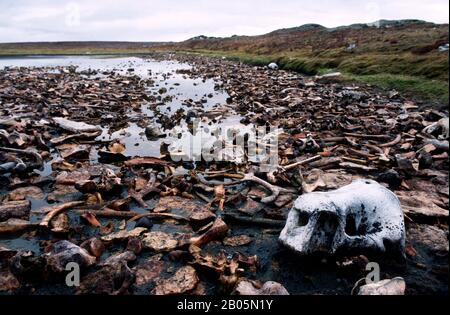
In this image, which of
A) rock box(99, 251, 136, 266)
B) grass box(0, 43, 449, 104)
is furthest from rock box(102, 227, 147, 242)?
grass box(0, 43, 449, 104)

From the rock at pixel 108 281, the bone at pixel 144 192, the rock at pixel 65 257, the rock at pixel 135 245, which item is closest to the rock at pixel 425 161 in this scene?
the bone at pixel 144 192

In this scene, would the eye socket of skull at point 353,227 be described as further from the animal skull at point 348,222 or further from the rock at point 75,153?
the rock at point 75,153

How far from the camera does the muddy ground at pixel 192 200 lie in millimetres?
3887

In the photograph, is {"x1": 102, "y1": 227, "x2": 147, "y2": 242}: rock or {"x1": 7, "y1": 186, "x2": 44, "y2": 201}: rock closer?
{"x1": 102, "y1": 227, "x2": 147, "y2": 242}: rock

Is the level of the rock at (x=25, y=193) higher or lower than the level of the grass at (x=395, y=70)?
lower

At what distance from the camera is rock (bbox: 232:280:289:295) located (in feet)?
11.1

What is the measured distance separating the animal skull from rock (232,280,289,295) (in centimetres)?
67

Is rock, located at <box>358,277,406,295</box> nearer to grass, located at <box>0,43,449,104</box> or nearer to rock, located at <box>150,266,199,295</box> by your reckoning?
rock, located at <box>150,266,199,295</box>

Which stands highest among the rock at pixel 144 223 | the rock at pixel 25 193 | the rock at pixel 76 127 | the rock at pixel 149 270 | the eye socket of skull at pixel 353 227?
the rock at pixel 76 127

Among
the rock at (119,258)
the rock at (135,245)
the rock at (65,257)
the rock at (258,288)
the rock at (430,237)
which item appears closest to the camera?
the rock at (258,288)

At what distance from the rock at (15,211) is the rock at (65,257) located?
5.32 ft

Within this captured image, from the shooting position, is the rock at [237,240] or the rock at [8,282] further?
the rock at [237,240]

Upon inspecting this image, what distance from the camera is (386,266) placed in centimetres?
396

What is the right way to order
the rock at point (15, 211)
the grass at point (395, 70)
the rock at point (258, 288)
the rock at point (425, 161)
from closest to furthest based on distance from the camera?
the rock at point (258, 288), the rock at point (15, 211), the rock at point (425, 161), the grass at point (395, 70)
